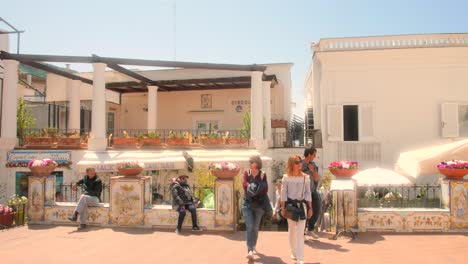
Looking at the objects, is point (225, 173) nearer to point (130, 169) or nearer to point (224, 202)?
point (224, 202)

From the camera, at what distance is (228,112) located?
2128 cm

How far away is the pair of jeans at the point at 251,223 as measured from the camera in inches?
255

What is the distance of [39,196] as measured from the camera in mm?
9664

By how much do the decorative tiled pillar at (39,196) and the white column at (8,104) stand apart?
6.84 metres

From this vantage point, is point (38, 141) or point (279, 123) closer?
point (38, 141)

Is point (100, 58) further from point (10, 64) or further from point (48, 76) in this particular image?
point (48, 76)

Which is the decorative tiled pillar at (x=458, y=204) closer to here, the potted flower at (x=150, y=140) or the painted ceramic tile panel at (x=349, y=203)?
the painted ceramic tile panel at (x=349, y=203)

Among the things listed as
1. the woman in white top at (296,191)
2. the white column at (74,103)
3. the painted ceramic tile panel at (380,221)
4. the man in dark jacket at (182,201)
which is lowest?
the painted ceramic tile panel at (380,221)

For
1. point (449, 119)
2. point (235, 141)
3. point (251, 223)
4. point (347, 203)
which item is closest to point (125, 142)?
point (235, 141)

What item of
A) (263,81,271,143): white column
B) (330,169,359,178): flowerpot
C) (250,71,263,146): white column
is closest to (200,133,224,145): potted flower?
(250,71,263,146): white column

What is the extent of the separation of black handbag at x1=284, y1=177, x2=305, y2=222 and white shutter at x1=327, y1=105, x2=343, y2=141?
10.8m

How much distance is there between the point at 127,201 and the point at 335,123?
33.4 feet

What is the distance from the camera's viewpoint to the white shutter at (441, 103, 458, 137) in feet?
51.6

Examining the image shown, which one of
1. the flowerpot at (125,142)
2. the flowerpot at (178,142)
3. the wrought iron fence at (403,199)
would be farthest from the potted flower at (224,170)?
the flowerpot at (125,142)
